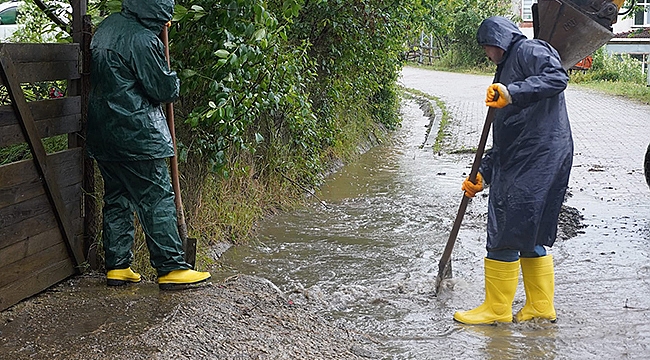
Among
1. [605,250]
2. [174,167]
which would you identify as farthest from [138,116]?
[605,250]

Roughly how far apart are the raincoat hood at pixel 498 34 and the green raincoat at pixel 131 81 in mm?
1970

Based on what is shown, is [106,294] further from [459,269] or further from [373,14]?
[373,14]

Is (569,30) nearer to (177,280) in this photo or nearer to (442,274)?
(442,274)

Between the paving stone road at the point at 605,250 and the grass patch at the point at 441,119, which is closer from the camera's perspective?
the paving stone road at the point at 605,250

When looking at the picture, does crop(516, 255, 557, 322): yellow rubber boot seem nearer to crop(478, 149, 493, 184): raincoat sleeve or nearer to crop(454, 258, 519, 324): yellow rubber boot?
crop(454, 258, 519, 324): yellow rubber boot

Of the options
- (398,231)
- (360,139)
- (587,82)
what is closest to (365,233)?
(398,231)

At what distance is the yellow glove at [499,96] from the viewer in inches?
198

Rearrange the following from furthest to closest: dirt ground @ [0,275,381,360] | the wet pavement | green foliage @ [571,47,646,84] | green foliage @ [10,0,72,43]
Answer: green foliage @ [571,47,646,84]
green foliage @ [10,0,72,43]
the wet pavement
dirt ground @ [0,275,381,360]

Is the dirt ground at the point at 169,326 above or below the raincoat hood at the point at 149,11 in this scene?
below

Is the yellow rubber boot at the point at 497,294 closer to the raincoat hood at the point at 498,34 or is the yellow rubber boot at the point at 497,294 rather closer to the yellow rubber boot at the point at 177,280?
the raincoat hood at the point at 498,34

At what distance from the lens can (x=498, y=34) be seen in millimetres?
5277

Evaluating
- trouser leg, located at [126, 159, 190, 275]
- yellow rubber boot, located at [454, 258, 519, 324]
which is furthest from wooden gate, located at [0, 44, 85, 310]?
yellow rubber boot, located at [454, 258, 519, 324]

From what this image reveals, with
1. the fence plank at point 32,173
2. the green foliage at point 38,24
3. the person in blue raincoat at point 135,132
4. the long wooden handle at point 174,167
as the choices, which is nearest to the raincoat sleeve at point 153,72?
the person in blue raincoat at point 135,132

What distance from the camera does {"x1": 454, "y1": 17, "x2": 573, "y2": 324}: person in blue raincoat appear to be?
5.12m
